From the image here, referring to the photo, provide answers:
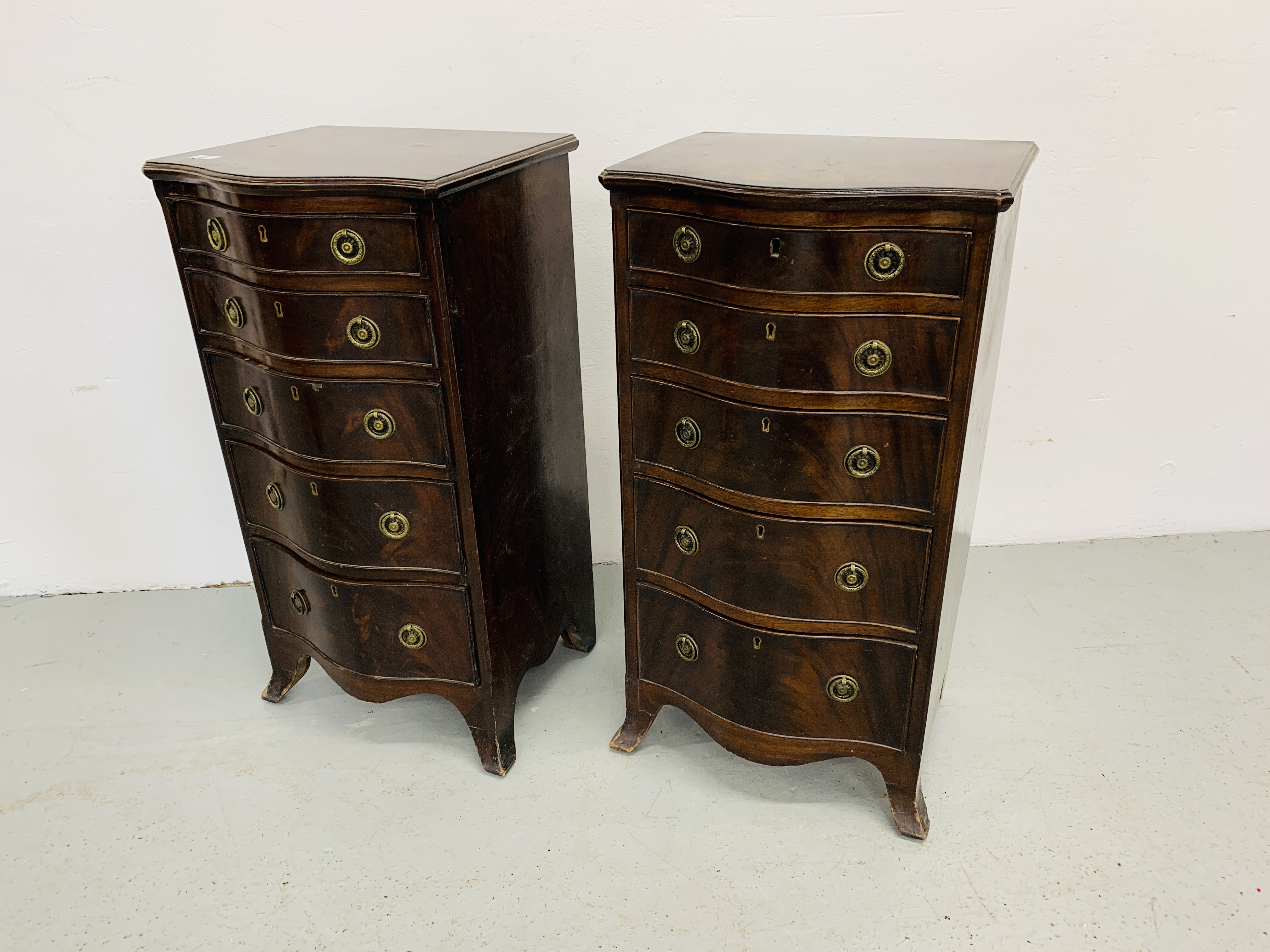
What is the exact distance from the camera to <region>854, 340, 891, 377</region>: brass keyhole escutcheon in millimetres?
1434

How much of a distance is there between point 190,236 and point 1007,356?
6.86 feet

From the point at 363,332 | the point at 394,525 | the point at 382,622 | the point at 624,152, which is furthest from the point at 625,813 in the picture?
the point at 624,152

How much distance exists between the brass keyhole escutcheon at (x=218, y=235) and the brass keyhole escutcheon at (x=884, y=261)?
3.73 ft

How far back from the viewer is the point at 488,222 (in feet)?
5.46

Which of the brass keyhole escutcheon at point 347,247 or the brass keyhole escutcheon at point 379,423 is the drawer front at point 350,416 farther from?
the brass keyhole escutcheon at point 347,247

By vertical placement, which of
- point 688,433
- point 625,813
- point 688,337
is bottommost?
point 625,813

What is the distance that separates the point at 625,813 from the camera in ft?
6.16

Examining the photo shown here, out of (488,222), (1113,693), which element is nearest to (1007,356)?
(1113,693)

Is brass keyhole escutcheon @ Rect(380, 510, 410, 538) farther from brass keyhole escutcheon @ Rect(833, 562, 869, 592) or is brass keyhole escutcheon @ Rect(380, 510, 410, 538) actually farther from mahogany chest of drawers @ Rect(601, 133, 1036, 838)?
brass keyhole escutcheon @ Rect(833, 562, 869, 592)

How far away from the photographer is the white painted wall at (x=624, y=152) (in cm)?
216

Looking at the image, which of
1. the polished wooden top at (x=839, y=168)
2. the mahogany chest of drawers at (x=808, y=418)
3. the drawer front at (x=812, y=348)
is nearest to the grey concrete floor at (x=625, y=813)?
the mahogany chest of drawers at (x=808, y=418)

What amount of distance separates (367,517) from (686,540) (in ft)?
2.10

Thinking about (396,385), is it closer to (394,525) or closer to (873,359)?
(394,525)

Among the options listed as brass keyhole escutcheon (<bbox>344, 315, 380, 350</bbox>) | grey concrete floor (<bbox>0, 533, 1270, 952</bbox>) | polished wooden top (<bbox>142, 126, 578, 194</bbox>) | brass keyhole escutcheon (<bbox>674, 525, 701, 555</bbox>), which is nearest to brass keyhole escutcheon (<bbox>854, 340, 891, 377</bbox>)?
brass keyhole escutcheon (<bbox>674, 525, 701, 555</bbox>)
